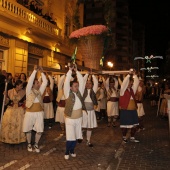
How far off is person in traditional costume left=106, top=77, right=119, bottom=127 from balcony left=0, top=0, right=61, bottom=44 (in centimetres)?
561

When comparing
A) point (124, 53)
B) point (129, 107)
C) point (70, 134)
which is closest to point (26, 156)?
point (70, 134)

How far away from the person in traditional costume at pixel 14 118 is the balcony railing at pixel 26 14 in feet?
19.1

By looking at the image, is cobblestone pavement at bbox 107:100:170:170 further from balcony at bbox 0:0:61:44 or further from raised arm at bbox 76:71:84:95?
balcony at bbox 0:0:61:44

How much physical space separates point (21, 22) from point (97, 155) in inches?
343

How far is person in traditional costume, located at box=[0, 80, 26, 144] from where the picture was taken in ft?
23.0

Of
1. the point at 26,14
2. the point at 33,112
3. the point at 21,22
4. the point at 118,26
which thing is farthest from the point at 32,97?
the point at 118,26

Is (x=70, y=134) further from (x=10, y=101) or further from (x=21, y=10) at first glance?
(x=21, y=10)

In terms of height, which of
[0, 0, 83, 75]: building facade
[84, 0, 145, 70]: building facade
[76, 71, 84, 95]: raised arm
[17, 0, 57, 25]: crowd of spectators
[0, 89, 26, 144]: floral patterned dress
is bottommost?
[0, 89, 26, 144]: floral patterned dress

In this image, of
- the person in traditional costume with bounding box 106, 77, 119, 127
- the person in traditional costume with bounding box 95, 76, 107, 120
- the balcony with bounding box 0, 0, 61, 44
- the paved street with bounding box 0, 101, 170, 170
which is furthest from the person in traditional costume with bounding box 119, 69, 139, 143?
the balcony with bounding box 0, 0, 61, 44

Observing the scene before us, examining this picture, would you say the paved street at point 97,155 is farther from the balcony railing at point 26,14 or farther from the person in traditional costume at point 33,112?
the balcony railing at point 26,14

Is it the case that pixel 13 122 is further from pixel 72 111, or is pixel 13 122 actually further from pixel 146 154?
pixel 146 154

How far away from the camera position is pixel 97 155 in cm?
653

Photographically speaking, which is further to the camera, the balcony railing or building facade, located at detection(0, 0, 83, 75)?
building facade, located at detection(0, 0, 83, 75)

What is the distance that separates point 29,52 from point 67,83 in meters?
9.33
